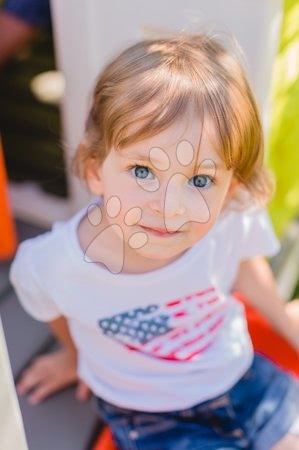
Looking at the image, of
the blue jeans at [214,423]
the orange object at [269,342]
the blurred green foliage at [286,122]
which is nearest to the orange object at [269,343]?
the orange object at [269,342]

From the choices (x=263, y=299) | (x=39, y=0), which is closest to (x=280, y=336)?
(x=263, y=299)

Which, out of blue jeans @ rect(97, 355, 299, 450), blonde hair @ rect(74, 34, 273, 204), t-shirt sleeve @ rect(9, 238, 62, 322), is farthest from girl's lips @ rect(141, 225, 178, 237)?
blue jeans @ rect(97, 355, 299, 450)

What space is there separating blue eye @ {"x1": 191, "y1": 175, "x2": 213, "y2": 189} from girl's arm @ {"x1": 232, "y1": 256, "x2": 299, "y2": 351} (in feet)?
1.25

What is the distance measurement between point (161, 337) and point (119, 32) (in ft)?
1.76

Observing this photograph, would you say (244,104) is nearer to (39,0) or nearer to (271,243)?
(271,243)

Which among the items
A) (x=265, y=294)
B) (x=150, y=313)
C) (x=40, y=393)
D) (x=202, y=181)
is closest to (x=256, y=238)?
(x=265, y=294)

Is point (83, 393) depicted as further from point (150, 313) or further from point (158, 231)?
point (158, 231)

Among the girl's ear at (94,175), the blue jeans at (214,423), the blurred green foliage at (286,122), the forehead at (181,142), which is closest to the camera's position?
the forehead at (181,142)

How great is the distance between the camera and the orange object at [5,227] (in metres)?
1.36

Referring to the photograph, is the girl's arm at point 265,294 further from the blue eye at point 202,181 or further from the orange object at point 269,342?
the blue eye at point 202,181

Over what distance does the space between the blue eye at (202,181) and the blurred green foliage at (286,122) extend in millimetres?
500

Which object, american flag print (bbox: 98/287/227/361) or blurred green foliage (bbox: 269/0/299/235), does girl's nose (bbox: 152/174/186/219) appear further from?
blurred green foliage (bbox: 269/0/299/235)

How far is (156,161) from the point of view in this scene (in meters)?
0.86

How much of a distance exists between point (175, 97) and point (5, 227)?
25.0 inches
